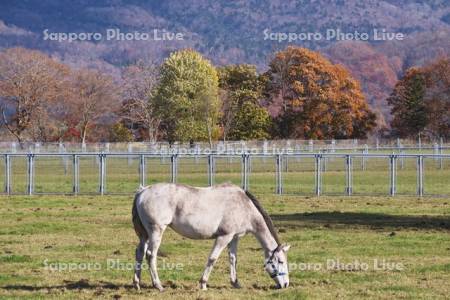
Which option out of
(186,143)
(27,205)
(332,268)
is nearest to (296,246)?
(332,268)

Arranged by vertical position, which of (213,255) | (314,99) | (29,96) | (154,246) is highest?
(29,96)

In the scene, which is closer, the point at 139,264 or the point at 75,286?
the point at 139,264

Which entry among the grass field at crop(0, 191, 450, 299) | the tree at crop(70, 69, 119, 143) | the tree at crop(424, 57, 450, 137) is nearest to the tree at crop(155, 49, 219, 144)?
the tree at crop(70, 69, 119, 143)

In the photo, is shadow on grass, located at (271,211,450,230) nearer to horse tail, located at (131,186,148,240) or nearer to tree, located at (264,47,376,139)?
horse tail, located at (131,186,148,240)

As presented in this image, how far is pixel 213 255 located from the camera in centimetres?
1376

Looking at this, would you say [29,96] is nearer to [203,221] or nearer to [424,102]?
[424,102]

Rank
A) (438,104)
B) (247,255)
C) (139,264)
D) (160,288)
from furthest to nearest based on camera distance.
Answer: (438,104)
(247,255)
(139,264)
(160,288)

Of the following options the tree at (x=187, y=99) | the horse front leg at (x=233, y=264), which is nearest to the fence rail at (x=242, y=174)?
the tree at (x=187, y=99)

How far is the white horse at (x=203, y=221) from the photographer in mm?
13750

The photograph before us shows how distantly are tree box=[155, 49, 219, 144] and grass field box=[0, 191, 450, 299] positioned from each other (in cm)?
4676

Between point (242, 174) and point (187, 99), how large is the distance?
37.2 metres

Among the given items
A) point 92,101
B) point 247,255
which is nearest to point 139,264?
point 247,255

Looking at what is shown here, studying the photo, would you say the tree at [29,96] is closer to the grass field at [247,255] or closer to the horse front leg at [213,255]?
the grass field at [247,255]

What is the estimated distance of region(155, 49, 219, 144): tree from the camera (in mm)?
75062
